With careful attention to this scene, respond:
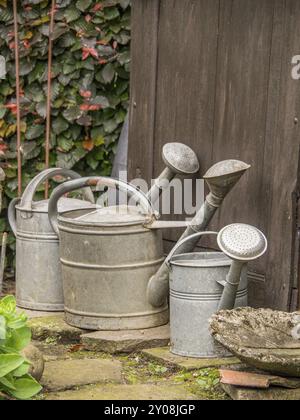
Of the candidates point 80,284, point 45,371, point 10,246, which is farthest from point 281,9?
point 10,246

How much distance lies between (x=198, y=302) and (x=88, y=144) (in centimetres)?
246

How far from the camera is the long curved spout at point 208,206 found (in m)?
4.46

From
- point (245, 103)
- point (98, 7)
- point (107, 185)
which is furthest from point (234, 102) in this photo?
point (98, 7)

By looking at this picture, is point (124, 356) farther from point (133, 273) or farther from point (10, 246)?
point (10, 246)

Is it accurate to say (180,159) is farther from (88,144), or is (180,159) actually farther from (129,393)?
(88,144)

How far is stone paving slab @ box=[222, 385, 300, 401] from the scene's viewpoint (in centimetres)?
376

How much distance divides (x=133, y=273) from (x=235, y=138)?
89 cm

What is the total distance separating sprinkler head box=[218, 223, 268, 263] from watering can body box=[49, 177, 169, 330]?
2.61 feet

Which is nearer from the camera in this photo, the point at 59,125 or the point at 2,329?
the point at 2,329

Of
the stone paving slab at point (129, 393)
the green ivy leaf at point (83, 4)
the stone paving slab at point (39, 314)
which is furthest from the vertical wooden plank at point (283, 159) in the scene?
the green ivy leaf at point (83, 4)

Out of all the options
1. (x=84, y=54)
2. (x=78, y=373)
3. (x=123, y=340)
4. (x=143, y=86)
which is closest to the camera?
(x=78, y=373)

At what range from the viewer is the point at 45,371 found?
14.0 feet

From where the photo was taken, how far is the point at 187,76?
5.21 m

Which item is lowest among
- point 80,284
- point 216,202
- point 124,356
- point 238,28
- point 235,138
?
point 124,356
